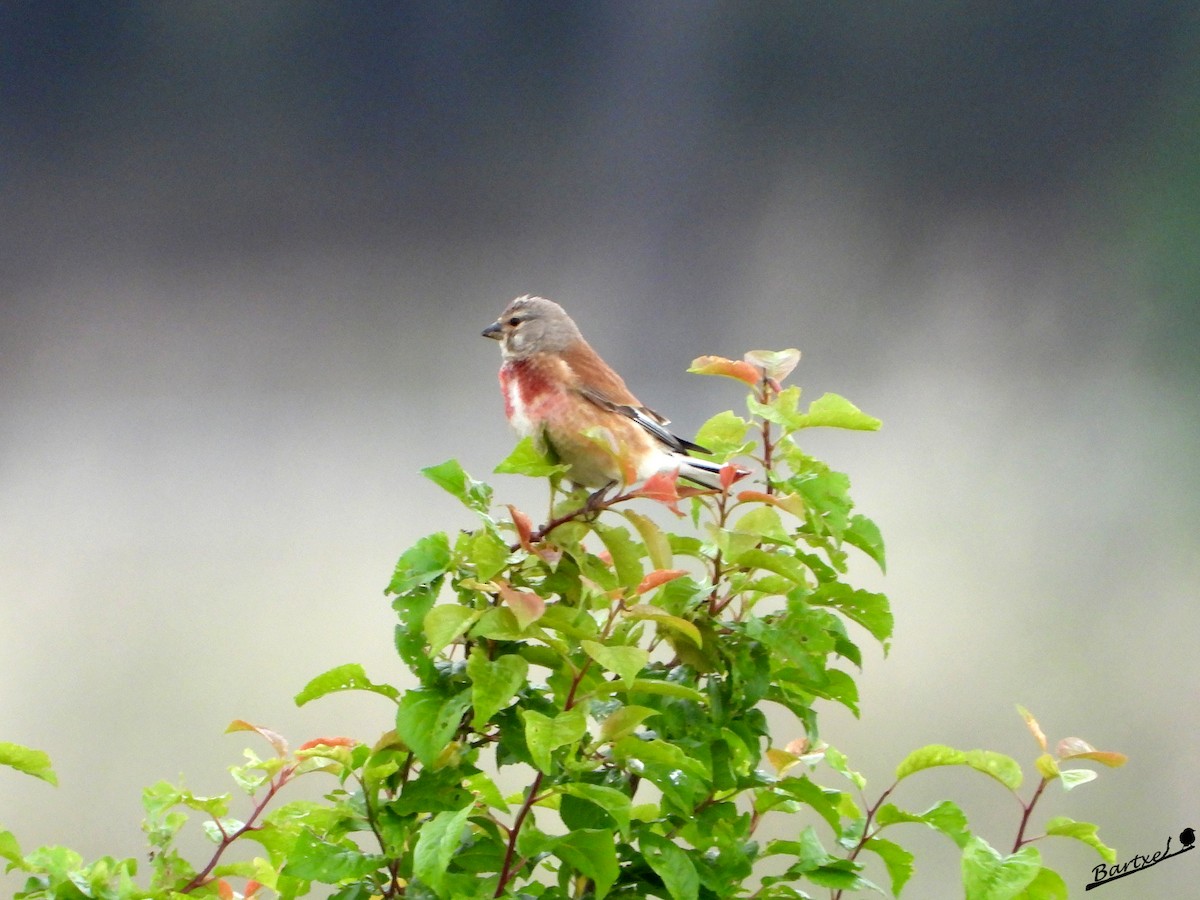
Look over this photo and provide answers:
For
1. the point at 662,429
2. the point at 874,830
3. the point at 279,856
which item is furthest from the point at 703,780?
the point at 662,429

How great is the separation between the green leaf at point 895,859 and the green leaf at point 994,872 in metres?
0.10

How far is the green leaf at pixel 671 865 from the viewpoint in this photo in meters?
0.80

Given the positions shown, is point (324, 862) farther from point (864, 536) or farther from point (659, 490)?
point (864, 536)

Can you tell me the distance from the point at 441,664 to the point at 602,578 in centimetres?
14

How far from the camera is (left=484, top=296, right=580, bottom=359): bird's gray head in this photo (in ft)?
4.66

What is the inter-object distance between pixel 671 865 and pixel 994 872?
248mm

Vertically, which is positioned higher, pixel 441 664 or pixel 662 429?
pixel 662 429

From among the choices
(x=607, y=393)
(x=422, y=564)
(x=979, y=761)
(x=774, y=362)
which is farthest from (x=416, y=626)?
(x=607, y=393)

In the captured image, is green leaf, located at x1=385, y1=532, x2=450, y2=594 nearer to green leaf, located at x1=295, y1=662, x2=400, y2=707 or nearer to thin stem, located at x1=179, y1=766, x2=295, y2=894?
green leaf, located at x1=295, y1=662, x2=400, y2=707

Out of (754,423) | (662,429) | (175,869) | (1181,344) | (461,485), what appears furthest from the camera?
(1181,344)

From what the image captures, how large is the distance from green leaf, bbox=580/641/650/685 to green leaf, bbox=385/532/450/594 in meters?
0.14

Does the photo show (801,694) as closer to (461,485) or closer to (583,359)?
(461,485)

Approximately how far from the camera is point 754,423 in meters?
0.96

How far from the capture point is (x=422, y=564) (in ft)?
2.75
